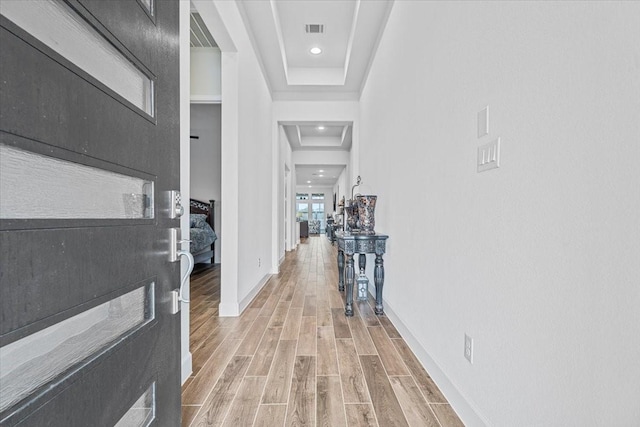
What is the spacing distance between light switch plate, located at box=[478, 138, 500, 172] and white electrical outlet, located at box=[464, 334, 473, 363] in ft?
2.54

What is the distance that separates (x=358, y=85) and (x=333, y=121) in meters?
0.69

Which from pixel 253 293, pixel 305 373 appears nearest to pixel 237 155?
pixel 253 293

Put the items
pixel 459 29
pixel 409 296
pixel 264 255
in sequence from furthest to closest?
pixel 264 255 < pixel 409 296 < pixel 459 29

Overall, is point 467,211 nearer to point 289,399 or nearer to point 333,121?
point 289,399

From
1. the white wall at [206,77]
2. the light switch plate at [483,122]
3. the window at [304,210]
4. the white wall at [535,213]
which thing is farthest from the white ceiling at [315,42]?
the window at [304,210]

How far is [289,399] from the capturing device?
5.45ft

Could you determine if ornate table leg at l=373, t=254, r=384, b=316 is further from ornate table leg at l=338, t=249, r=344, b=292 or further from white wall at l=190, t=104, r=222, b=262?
white wall at l=190, t=104, r=222, b=262

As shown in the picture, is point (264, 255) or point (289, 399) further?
point (264, 255)

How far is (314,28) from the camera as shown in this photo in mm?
3900

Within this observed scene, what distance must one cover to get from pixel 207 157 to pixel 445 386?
572cm

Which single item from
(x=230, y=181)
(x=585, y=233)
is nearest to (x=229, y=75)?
(x=230, y=181)

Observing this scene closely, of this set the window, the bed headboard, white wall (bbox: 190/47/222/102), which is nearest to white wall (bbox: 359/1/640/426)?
white wall (bbox: 190/47/222/102)

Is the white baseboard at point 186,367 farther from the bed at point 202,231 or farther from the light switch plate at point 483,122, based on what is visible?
the bed at point 202,231

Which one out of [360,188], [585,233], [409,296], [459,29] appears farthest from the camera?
[360,188]
